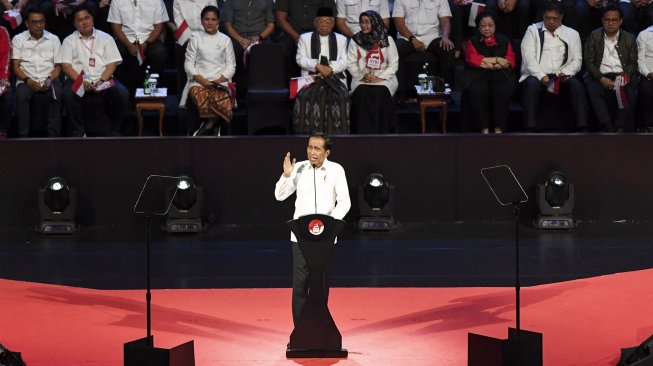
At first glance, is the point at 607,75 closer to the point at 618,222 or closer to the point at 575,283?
the point at 618,222

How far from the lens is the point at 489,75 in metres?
13.5

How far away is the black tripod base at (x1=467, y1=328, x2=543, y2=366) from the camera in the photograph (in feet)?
25.4

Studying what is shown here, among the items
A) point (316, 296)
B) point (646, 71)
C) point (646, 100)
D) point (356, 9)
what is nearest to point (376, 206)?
point (356, 9)

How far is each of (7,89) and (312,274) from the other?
6.15 m

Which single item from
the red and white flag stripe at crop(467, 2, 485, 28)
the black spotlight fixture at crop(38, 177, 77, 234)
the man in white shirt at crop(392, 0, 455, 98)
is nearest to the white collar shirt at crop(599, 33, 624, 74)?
the red and white flag stripe at crop(467, 2, 485, 28)

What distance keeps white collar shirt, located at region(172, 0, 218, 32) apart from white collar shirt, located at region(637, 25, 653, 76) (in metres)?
4.92

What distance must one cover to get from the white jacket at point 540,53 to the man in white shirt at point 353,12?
1.70m

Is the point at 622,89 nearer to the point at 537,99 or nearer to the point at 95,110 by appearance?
→ the point at 537,99

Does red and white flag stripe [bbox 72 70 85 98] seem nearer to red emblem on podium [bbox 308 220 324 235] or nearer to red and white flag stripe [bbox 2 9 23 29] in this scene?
red and white flag stripe [bbox 2 9 23 29]

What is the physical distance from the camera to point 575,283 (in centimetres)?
1078

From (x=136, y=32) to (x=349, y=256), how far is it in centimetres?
415

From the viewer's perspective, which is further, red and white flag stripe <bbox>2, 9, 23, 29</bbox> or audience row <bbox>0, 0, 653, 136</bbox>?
red and white flag stripe <bbox>2, 9, 23, 29</bbox>

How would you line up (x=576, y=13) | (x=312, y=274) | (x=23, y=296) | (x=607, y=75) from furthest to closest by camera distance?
(x=576, y=13), (x=607, y=75), (x=23, y=296), (x=312, y=274)

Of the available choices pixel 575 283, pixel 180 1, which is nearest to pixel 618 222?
pixel 575 283
